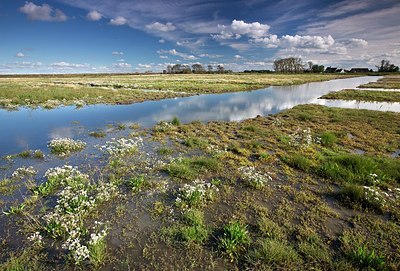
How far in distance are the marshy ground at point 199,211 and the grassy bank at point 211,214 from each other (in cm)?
3

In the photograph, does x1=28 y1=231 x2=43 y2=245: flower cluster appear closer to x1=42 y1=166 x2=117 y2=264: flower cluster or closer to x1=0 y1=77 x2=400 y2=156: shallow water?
x1=42 y1=166 x2=117 y2=264: flower cluster

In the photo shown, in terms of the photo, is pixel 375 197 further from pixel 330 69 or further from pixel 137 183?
pixel 330 69

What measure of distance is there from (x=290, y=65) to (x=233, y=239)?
7313 inches

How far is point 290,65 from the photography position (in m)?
168

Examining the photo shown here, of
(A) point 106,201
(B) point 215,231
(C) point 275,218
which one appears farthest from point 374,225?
(A) point 106,201

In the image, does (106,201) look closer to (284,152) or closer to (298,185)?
(298,185)

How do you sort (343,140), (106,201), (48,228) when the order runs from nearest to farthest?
(48,228)
(106,201)
(343,140)

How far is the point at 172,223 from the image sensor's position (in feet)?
22.5

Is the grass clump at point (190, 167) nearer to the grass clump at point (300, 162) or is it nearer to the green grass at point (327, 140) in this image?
the grass clump at point (300, 162)

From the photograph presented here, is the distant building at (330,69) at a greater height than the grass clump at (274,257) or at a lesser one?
greater

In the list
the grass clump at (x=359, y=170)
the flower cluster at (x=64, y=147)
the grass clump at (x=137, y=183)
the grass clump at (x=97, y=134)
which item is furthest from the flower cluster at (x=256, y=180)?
the grass clump at (x=97, y=134)

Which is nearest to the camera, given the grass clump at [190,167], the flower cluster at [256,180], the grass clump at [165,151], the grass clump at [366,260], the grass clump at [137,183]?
the grass clump at [366,260]

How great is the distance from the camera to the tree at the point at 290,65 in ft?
546

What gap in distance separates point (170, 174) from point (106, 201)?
2.99 m
